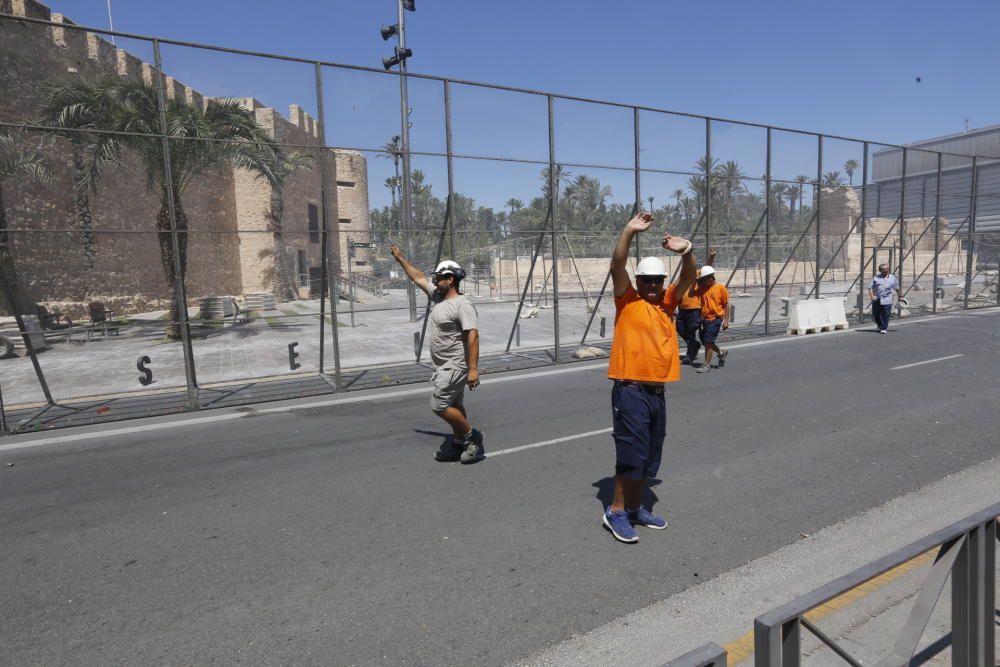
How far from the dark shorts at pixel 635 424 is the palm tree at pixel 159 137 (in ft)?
21.2

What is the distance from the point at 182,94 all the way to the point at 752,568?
54.4ft

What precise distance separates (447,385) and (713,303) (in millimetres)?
6491

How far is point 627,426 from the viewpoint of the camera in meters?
3.92

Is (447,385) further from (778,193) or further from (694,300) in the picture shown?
(778,193)

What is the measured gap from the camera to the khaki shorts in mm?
5496

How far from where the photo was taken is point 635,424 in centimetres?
389

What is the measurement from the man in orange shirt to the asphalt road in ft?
1.85

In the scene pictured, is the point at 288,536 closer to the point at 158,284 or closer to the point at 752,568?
the point at 752,568

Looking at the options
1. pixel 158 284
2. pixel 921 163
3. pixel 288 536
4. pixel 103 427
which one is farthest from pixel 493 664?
pixel 921 163

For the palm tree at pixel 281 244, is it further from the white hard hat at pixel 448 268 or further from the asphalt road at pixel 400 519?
the white hard hat at pixel 448 268

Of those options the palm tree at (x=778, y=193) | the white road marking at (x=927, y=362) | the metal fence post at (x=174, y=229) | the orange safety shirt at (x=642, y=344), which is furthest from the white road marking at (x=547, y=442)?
the palm tree at (x=778, y=193)

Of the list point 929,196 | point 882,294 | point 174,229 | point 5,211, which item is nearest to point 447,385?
point 174,229

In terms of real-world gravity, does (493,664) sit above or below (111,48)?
below

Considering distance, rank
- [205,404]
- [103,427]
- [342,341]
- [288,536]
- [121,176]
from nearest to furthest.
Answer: [288,536] → [103,427] → [205,404] → [121,176] → [342,341]
